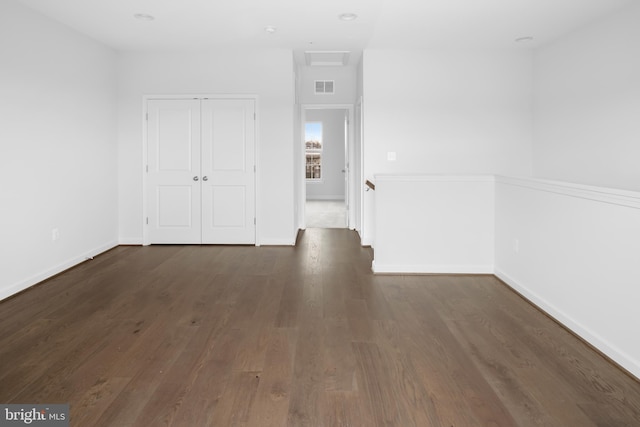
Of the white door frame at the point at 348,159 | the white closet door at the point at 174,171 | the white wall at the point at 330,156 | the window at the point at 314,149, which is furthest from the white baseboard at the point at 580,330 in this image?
the window at the point at 314,149

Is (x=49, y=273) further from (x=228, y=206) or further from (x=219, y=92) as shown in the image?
(x=219, y=92)

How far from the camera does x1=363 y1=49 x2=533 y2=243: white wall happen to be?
609 centimetres

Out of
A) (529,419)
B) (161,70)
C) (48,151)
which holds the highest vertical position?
(161,70)

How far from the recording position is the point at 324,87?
7.34 meters

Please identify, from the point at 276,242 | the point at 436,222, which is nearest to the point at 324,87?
the point at 276,242

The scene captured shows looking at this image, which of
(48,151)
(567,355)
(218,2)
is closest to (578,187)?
(567,355)

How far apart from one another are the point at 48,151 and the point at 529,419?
455 cm

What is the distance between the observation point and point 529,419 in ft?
6.73

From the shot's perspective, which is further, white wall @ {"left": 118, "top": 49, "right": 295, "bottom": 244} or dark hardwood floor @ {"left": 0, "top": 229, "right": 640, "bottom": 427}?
white wall @ {"left": 118, "top": 49, "right": 295, "bottom": 244}

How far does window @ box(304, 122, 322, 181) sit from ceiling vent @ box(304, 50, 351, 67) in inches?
231

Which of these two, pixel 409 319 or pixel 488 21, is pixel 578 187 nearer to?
pixel 409 319

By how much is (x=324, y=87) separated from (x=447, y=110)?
6.81 ft

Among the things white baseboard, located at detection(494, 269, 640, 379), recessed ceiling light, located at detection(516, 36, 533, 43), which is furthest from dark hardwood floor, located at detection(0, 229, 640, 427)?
recessed ceiling light, located at detection(516, 36, 533, 43)

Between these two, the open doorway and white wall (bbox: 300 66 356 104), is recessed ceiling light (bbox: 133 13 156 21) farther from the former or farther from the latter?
the open doorway
